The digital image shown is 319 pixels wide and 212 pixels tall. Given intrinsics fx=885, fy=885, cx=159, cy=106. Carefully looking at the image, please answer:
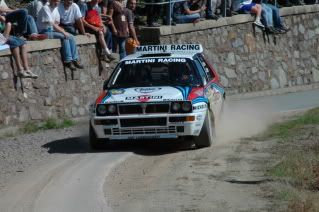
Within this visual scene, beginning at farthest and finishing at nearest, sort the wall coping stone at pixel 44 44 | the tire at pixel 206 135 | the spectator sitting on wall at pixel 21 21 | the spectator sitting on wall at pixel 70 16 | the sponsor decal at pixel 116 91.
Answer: the spectator sitting on wall at pixel 70 16 < the wall coping stone at pixel 44 44 < the spectator sitting on wall at pixel 21 21 < the sponsor decal at pixel 116 91 < the tire at pixel 206 135

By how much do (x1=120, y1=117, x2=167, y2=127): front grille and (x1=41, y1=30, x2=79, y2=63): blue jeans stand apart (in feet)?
17.4

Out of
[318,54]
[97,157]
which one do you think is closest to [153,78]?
[97,157]

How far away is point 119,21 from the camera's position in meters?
21.0

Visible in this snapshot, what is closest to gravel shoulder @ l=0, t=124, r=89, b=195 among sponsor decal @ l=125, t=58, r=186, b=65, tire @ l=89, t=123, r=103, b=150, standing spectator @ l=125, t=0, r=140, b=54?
tire @ l=89, t=123, r=103, b=150

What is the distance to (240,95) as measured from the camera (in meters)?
24.9

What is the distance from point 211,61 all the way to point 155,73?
8.79 metres

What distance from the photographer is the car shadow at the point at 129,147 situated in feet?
48.7

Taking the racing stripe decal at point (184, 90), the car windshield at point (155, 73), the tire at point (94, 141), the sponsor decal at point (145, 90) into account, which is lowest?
the tire at point (94, 141)

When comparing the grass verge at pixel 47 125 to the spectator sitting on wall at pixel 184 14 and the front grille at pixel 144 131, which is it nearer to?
the front grille at pixel 144 131

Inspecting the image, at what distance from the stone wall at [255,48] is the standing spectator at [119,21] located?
159 centimetres

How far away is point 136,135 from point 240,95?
10843 mm

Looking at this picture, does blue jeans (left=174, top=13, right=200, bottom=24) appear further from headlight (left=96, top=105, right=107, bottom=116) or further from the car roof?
headlight (left=96, top=105, right=107, bottom=116)

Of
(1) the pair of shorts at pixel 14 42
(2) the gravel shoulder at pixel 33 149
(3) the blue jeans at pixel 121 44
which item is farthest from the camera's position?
(3) the blue jeans at pixel 121 44

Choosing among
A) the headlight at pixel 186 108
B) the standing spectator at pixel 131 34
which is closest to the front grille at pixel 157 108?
the headlight at pixel 186 108
